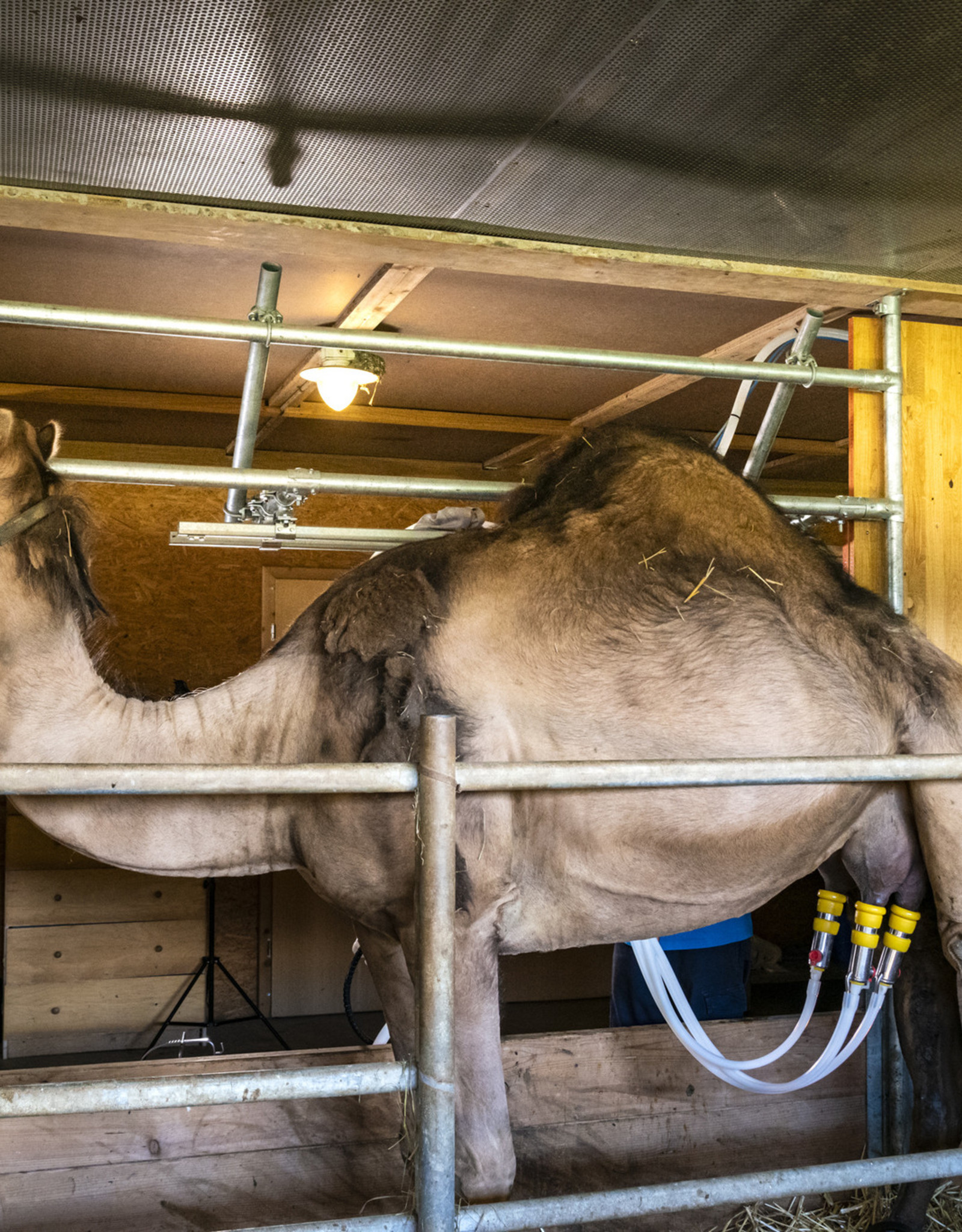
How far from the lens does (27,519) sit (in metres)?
2.36

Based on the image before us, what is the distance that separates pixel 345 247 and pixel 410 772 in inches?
67.3

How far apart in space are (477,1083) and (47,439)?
166 cm

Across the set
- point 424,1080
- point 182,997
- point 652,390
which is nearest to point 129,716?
point 424,1080

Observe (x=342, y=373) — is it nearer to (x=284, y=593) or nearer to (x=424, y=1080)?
(x=284, y=593)

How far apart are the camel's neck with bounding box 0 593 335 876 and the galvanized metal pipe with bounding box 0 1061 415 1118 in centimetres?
84

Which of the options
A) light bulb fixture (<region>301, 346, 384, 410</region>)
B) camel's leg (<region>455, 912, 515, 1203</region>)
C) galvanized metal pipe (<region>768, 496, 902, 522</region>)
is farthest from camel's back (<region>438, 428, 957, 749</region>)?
light bulb fixture (<region>301, 346, 384, 410</region>)

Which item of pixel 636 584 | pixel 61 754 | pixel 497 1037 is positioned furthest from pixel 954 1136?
pixel 61 754

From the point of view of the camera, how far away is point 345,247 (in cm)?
290

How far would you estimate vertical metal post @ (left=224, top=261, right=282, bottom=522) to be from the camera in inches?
104

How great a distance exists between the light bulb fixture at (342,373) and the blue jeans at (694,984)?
2.37 m

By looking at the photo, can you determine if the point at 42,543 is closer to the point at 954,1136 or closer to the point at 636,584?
the point at 636,584

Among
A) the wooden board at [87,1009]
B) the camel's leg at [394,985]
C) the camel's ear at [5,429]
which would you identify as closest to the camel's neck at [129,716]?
the camel's ear at [5,429]

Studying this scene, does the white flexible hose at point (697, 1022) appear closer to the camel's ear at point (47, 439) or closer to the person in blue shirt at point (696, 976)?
the person in blue shirt at point (696, 976)

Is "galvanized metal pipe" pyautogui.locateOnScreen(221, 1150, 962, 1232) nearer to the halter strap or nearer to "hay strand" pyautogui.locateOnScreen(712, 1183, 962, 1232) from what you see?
"hay strand" pyautogui.locateOnScreen(712, 1183, 962, 1232)
